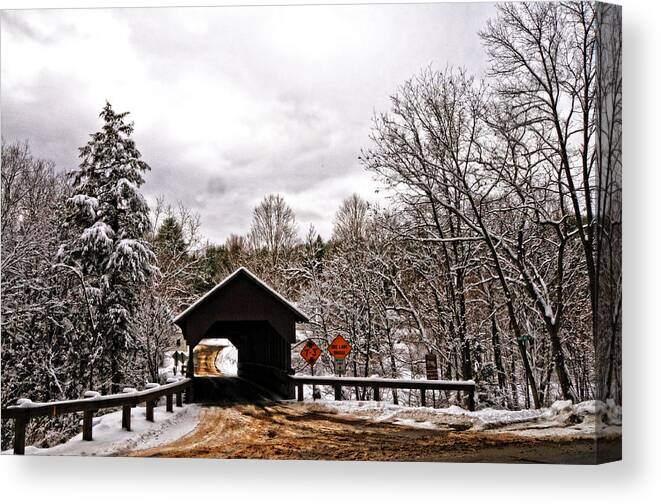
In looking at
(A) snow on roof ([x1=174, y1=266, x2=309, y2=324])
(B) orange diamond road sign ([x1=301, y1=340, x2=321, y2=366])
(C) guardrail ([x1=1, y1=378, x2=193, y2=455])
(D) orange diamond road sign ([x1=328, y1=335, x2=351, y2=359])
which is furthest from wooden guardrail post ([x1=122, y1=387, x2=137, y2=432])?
(D) orange diamond road sign ([x1=328, y1=335, x2=351, y2=359])

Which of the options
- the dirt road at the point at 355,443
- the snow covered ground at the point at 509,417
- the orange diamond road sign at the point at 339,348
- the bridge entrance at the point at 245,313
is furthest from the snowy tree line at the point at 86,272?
the snow covered ground at the point at 509,417

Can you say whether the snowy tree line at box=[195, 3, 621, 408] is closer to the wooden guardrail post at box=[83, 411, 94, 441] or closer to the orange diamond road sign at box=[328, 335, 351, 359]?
the orange diamond road sign at box=[328, 335, 351, 359]

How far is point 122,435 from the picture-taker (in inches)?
317

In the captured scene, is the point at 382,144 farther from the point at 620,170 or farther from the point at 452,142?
the point at 620,170

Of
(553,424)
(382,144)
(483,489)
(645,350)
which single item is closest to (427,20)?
(382,144)

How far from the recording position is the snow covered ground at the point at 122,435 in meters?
7.84

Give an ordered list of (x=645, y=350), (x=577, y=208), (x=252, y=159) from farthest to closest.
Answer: (x=252, y=159), (x=577, y=208), (x=645, y=350)

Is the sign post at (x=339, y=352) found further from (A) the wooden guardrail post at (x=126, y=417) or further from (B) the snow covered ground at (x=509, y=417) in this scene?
(A) the wooden guardrail post at (x=126, y=417)

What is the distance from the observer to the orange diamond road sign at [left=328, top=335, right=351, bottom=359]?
28.3 ft

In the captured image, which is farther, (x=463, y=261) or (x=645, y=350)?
(x=463, y=261)

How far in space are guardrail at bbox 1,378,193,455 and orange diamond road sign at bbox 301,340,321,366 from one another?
2.16 metres

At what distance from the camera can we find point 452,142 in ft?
29.2

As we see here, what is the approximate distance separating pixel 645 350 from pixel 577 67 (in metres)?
3.67

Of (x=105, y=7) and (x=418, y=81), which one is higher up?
(x=105, y=7)
